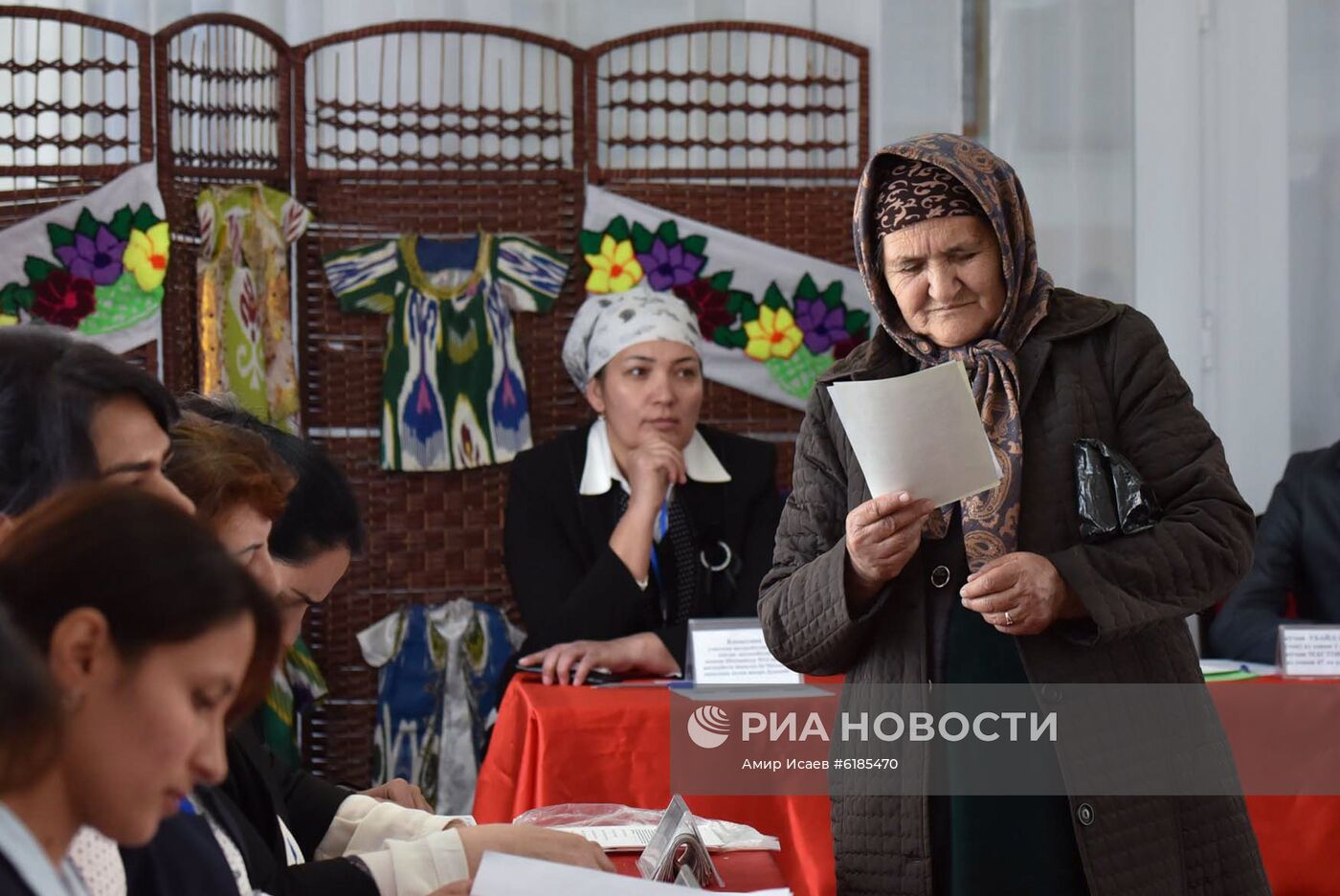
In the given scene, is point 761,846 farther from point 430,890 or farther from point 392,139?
point 392,139

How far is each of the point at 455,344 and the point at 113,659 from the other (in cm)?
304

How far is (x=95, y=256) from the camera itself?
343cm

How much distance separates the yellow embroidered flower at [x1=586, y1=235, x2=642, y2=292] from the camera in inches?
151

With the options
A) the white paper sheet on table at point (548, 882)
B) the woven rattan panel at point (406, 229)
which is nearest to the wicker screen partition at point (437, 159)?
the woven rattan panel at point (406, 229)

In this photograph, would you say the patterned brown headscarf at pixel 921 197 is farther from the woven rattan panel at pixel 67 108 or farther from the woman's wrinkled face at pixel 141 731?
the woven rattan panel at pixel 67 108

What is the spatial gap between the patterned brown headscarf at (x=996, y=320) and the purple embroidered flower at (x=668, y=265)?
214 cm

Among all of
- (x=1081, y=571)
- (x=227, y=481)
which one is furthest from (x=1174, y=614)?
(x=227, y=481)

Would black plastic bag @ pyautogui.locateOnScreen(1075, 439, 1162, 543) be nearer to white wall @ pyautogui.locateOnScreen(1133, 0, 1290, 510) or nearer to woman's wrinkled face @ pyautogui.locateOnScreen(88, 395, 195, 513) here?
woman's wrinkled face @ pyautogui.locateOnScreen(88, 395, 195, 513)

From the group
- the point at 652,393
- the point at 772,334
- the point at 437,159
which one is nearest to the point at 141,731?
the point at 652,393

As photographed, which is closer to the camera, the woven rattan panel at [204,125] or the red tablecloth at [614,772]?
the red tablecloth at [614,772]

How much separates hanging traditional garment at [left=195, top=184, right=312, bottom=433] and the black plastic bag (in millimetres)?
2317

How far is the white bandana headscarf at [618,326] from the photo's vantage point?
338 centimetres

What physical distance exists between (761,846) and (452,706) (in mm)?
2212

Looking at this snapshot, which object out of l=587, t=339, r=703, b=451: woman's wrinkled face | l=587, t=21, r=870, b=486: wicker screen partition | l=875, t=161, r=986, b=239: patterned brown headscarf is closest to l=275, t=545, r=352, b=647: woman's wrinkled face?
l=875, t=161, r=986, b=239: patterned brown headscarf
